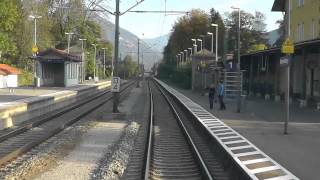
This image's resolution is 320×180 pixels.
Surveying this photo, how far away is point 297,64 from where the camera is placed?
46094 mm

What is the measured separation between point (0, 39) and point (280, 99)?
25.0m

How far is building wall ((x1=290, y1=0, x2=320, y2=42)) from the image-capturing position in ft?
162

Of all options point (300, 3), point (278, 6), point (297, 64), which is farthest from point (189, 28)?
point (297, 64)

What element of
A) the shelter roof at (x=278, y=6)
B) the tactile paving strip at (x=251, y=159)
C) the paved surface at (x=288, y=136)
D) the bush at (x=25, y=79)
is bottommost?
the paved surface at (x=288, y=136)

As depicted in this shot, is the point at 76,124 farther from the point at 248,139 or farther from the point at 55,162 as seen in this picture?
the point at 55,162

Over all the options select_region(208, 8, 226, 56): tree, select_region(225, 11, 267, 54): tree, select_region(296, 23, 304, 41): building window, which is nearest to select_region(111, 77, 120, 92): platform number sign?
select_region(296, 23, 304, 41): building window

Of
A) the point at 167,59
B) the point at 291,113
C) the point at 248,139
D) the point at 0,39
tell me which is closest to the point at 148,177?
the point at 248,139

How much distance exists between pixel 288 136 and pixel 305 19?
109 ft

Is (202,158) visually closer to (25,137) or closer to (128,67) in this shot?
(25,137)

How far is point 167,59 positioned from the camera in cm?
15938

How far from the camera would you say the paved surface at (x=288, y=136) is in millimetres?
15156

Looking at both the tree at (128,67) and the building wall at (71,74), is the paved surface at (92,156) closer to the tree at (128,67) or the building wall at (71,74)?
the building wall at (71,74)

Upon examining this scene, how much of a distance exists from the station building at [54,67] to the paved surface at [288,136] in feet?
106

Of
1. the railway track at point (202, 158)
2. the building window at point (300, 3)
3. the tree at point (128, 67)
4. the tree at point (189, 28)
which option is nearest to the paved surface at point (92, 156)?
the railway track at point (202, 158)
